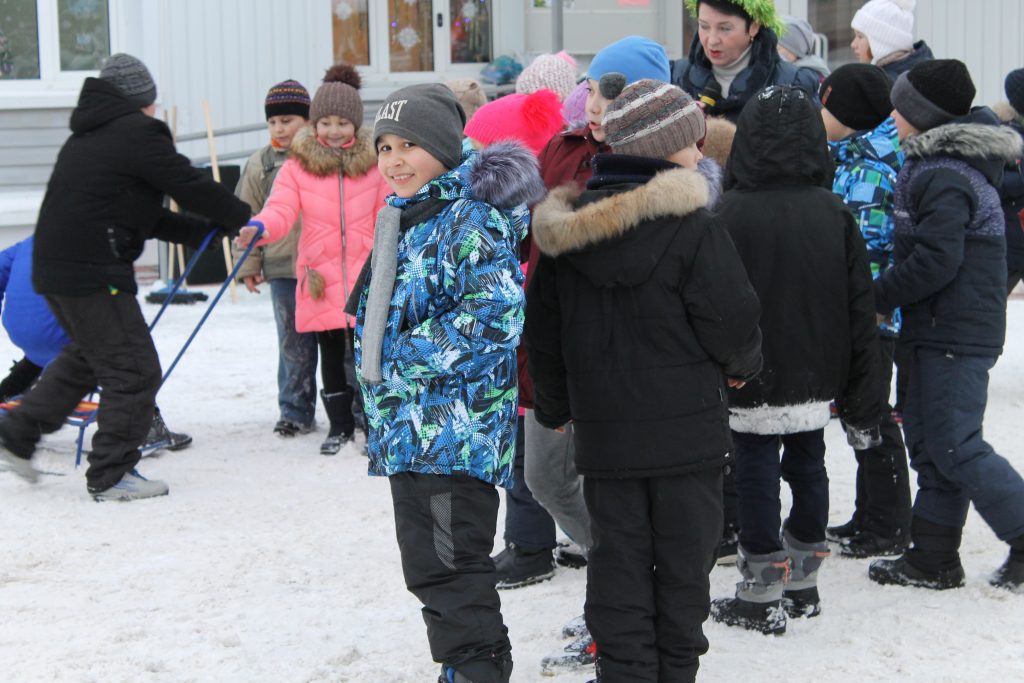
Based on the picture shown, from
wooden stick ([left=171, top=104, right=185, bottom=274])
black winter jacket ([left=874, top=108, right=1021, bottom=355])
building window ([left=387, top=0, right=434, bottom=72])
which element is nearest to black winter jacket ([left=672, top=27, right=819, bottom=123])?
black winter jacket ([left=874, top=108, right=1021, bottom=355])

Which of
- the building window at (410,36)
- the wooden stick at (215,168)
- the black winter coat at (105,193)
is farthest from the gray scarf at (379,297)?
the building window at (410,36)

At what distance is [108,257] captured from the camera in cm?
522

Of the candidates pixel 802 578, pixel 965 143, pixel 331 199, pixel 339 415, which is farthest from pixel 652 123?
pixel 339 415

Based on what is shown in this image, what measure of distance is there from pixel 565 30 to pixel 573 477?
9522 mm

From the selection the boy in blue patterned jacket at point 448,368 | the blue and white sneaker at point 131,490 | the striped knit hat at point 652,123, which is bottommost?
the blue and white sneaker at point 131,490

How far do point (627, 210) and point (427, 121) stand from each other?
23.1 inches

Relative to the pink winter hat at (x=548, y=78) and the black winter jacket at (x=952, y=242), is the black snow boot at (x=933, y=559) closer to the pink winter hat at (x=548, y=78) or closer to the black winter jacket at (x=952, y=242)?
the black winter jacket at (x=952, y=242)

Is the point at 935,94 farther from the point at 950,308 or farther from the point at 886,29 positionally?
the point at 886,29

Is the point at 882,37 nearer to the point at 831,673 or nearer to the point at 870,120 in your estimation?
the point at 870,120

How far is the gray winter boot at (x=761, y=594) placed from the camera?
12.3ft

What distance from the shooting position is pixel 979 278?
13.1ft

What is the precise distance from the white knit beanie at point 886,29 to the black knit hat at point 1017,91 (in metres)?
0.49

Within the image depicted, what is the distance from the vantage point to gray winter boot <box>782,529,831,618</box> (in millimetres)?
3842

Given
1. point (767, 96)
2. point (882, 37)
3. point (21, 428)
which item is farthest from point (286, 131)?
point (767, 96)
